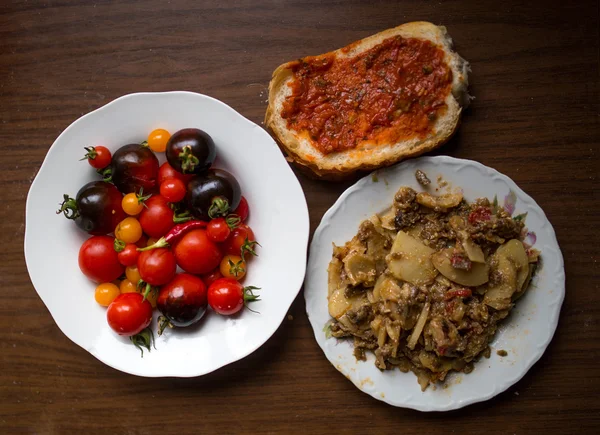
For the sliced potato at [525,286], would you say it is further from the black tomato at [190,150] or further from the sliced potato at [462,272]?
the black tomato at [190,150]

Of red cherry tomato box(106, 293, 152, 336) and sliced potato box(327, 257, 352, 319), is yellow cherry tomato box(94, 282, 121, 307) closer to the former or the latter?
red cherry tomato box(106, 293, 152, 336)

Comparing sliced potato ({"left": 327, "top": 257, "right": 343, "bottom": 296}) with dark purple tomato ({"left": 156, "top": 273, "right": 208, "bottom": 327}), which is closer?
dark purple tomato ({"left": 156, "top": 273, "right": 208, "bottom": 327})

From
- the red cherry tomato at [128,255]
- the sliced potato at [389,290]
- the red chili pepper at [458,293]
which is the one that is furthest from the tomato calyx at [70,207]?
the red chili pepper at [458,293]

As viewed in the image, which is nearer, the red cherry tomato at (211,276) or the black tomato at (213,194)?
the black tomato at (213,194)

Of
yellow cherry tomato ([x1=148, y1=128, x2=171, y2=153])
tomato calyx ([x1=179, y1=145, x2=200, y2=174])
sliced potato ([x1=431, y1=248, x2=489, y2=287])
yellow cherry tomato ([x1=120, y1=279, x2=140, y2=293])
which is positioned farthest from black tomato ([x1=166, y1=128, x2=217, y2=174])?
sliced potato ([x1=431, y1=248, x2=489, y2=287])

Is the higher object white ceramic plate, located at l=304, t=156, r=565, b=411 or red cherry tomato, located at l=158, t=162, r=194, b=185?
red cherry tomato, located at l=158, t=162, r=194, b=185

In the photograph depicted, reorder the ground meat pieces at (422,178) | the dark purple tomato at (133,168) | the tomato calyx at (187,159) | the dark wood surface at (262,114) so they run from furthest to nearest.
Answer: the dark wood surface at (262,114) → the ground meat pieces at (422,178) → the dark purple tomato at (133,168) → the tomato calyx at (187,159)

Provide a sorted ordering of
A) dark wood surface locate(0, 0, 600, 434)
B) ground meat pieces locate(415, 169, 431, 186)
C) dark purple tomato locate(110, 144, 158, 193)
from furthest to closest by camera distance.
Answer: dark wood surface locate(0, 0, 600, 434) < ground meat pieces locate(415, 169, 431, 186) < dark purple tomato locate(110, 144, 158, 193)
